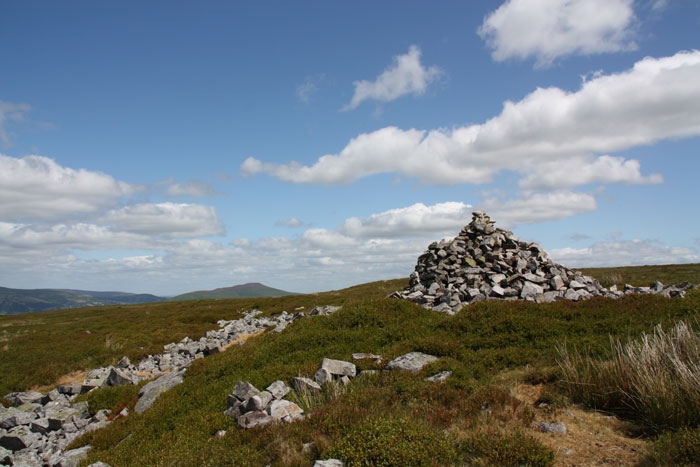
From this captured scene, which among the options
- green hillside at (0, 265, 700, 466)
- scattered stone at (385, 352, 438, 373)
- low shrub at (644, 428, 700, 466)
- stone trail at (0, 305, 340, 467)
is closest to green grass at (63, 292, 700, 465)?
green hillside at (0, 265, 700, 466)

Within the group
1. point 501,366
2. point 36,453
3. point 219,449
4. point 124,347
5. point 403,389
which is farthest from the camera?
point 124,347

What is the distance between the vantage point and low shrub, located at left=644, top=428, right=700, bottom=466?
6.25 meters

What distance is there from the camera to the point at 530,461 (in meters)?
6.95

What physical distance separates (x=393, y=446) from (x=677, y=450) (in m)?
4.80

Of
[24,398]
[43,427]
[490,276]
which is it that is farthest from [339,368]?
[24,398]

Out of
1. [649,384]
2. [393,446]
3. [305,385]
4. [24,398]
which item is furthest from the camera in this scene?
[24,398]

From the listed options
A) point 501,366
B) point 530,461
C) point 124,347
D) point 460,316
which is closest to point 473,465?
point 530,461

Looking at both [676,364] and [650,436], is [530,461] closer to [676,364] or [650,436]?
[650,436]

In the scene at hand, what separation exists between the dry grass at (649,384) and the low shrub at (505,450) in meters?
2.85

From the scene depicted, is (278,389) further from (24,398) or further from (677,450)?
(24,398)

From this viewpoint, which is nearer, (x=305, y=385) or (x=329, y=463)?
(x=329, y=463)

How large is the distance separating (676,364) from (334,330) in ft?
43.5

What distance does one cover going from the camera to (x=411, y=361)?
13633mm

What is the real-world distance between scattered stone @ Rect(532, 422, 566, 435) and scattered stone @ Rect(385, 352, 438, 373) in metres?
4.69
